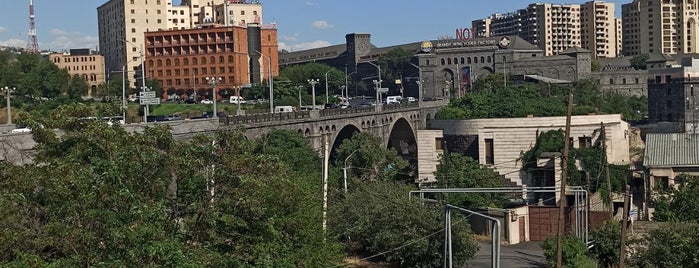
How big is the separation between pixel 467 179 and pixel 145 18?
113323 mm

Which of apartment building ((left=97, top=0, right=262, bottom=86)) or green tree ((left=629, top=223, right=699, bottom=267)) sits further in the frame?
apartment building ((left=97, top=0, right=262, bottom=86))

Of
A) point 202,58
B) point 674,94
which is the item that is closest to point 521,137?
point 674,94

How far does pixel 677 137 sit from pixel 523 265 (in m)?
16.1

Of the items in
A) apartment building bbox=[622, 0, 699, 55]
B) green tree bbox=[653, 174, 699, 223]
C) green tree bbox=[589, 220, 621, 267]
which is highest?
apartment building bbox=[622, 0, 699, 55]

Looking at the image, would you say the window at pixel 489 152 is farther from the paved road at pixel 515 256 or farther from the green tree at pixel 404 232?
the green tree at pixel 404 232

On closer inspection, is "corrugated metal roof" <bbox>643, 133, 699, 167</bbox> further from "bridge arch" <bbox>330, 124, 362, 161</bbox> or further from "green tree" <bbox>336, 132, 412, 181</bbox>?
"bridge arch" <bbox>330, 124, 362, 161</bbox>

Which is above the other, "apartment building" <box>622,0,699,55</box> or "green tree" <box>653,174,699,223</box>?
"apartment building" <box>622,0,699,55</box>

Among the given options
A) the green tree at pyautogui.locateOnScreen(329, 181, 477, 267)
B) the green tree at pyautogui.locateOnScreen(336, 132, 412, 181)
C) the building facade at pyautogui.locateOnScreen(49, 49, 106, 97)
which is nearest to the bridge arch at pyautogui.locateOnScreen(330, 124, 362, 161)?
the green tree at pyautogui.locateOnScreen(336, 132, 412, 181)

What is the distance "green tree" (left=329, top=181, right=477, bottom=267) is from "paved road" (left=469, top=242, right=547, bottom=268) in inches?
139

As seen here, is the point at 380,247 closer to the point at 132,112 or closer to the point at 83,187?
the point at 83,187

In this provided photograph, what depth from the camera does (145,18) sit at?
158m

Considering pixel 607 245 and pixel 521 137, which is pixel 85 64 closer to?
pixel 521 137

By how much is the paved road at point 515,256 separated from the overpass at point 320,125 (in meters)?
10.6

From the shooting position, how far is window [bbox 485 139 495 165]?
60.7 meters
